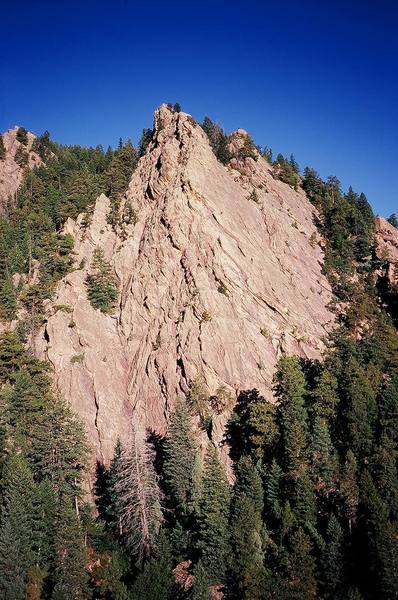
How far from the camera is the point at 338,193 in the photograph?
9888 cm

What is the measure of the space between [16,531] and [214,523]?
17.3 m

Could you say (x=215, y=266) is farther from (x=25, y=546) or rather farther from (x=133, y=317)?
(x=25, y=546)

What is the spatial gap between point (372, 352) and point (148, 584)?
39898 mm

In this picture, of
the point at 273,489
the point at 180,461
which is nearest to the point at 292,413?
the point at 273,489

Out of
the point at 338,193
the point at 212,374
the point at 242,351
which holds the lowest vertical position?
the point at 212,374

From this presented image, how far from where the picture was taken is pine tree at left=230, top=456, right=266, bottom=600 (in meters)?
33.8

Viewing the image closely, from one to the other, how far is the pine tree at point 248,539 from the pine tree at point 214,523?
93 centimetres

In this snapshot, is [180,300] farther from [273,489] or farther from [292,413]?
[273,489]

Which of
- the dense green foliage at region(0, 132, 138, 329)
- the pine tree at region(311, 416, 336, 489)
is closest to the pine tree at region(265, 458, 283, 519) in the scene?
the pine tree at region(311, 416, 336, 489)

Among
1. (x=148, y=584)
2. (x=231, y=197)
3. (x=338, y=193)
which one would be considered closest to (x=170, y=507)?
(x=148, y=584)

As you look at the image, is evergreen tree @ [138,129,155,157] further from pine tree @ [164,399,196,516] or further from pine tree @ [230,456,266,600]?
pine tree @ [230,456,266,600]

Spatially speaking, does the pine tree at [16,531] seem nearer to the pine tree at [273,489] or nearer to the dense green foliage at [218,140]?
the pine tree at [273,489]

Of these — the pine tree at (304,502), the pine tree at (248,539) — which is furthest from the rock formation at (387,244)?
the pine tree at (248,539)

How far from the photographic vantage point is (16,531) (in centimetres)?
3738
